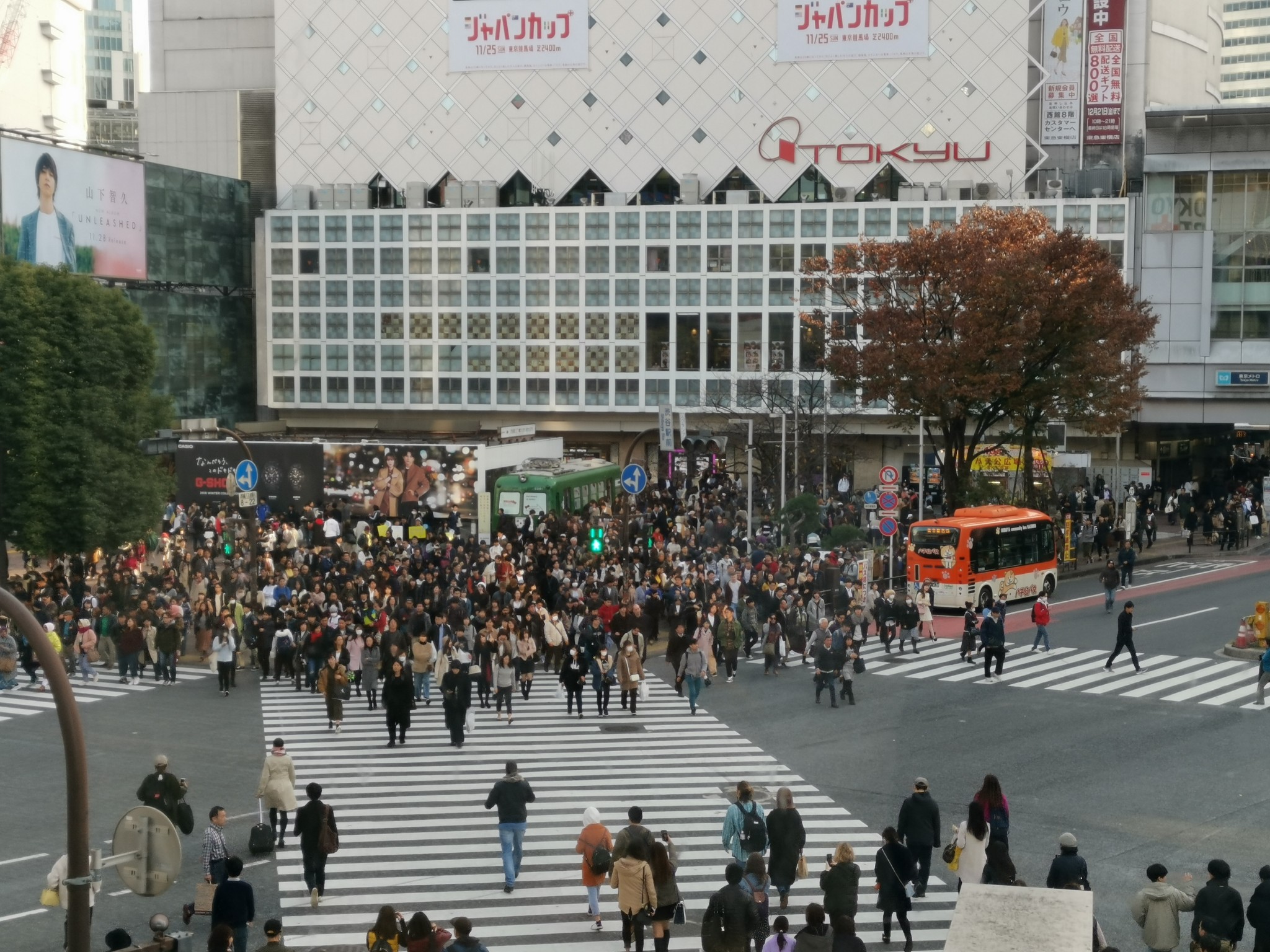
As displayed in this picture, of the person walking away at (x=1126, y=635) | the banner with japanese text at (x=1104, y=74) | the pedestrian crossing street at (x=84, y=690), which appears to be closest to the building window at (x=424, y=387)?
the banner with japanese text at (x=1104, y=74)

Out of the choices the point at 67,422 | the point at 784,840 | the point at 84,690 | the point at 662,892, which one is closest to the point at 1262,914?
the point at 784,840

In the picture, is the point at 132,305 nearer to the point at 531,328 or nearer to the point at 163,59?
the point at 531,328

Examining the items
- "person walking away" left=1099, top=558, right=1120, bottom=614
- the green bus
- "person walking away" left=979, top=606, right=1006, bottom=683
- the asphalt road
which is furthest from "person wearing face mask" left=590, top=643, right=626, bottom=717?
the green bus

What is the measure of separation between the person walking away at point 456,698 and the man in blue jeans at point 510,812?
671cm

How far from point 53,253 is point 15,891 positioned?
5062 centimetres

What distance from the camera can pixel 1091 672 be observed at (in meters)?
29.4

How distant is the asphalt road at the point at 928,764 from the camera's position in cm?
1700

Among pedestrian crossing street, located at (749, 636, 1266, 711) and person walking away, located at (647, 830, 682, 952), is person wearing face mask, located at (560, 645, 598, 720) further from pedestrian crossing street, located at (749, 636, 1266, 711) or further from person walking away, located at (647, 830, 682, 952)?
person walking away, located at (647, 830, 682, 952)

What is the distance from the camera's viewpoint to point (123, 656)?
95.8ft

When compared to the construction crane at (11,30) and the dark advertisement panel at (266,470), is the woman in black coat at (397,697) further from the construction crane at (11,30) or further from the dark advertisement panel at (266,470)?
the construction crane at (11,30)

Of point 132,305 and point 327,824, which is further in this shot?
point 132,305

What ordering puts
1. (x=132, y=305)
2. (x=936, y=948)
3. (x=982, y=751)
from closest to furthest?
1. (x=936, y=948)
2. (x=982, y=751)
3. (x=132, y=305)

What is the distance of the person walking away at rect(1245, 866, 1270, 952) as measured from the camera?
13.1 m

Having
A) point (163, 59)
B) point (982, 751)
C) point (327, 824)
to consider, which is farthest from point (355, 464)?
point (163, 59)
